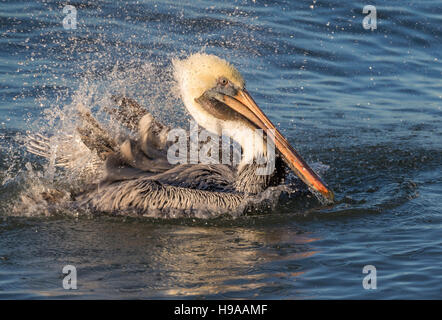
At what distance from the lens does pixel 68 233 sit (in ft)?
16.1

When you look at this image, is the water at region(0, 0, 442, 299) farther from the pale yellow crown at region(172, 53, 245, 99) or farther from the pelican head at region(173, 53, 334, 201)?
the pale yellow crown at region(172, 53, 245, 99)

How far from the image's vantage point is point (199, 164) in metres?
5.69

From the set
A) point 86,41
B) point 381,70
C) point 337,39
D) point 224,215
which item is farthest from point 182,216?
point 337,39

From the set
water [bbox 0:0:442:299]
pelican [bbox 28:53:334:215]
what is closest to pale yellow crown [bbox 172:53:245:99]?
pelican [bbox 28:53:334:215]

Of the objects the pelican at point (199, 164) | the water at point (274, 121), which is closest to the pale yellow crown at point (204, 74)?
the pelican at point (199, 164)

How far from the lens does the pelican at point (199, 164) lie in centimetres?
526

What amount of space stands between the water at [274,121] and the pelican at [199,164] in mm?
150

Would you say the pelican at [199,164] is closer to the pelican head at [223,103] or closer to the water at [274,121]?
the pelican head at [223,103]

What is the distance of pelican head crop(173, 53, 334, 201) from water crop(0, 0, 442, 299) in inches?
22.9

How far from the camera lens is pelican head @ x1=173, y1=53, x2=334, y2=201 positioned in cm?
540

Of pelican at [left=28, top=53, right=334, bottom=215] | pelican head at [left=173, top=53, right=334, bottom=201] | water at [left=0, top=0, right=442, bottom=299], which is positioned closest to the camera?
water at [left=0, top=0, right=442, bottom=299]

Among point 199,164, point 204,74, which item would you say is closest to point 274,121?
point 199,164
